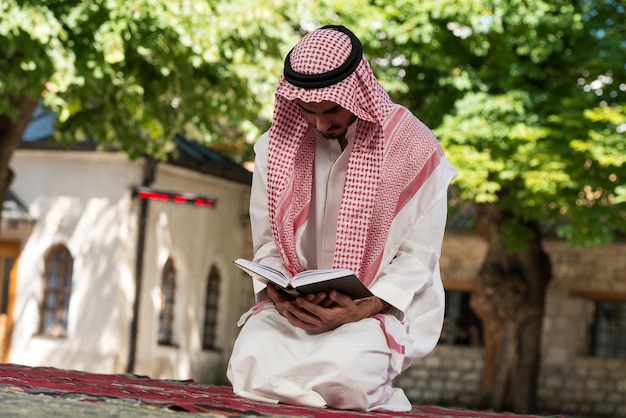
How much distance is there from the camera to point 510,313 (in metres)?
19.3

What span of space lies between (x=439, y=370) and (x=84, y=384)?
730 inches

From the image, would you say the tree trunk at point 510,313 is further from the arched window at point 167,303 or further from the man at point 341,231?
the man at point 341,231

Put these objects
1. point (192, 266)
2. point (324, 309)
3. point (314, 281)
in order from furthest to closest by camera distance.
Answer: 1. point (192, 266)
2. point (324, 309)
3. point (314, 281)

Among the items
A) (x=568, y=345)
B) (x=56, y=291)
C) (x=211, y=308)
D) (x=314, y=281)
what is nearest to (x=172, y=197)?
(x=56, y=291)

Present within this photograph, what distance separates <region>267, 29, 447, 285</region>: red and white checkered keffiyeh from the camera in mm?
4812

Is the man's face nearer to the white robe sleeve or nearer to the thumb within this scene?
the white robe sleeve

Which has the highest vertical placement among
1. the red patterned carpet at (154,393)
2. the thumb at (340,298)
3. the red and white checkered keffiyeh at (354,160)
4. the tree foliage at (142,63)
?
the tree foliage at (142,63)

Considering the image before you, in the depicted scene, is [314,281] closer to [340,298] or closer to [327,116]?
[340,298]

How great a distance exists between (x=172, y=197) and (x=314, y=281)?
615 inches

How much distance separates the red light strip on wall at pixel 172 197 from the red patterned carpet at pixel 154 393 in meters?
14.4

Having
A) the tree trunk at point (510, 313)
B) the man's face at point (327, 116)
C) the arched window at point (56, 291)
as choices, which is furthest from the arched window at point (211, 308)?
the man's face at point (327, 116)

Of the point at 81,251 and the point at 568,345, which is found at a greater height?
→ the point at 81,251

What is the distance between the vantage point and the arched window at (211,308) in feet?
76.9

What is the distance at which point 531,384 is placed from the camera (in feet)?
65.3
